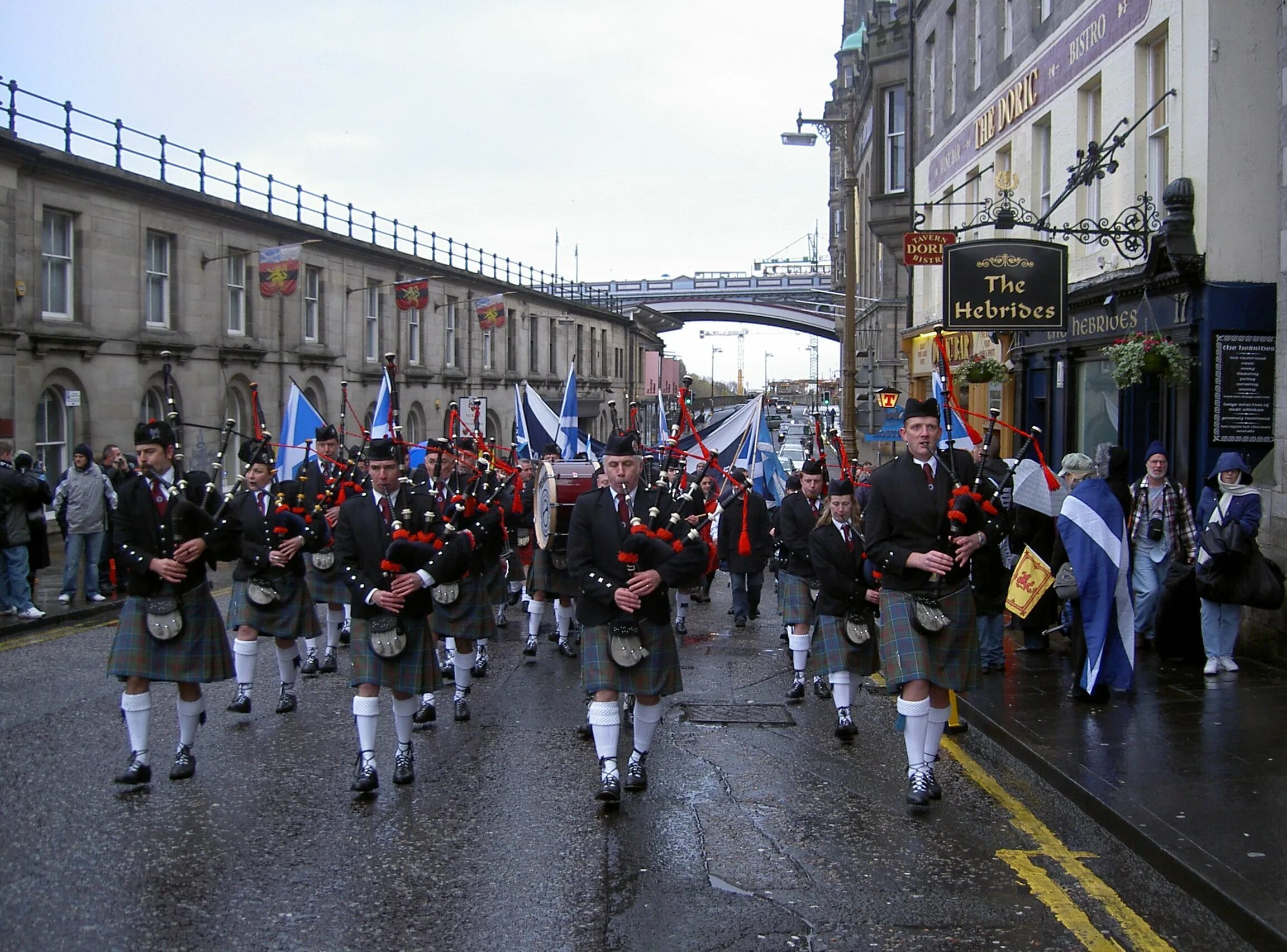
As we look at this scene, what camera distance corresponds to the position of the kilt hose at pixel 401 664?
679 cm

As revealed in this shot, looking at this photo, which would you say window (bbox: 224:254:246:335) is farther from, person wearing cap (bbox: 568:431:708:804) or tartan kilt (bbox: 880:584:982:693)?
tartan kilt (bbox: 880:584:982:693)

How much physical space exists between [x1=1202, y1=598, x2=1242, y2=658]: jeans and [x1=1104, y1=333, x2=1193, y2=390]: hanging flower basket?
305 centimetres

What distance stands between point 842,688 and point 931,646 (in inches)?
59.9

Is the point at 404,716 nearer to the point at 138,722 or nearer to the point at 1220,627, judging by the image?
the point at 138,722

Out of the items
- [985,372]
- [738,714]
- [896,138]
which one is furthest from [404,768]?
[896,138]

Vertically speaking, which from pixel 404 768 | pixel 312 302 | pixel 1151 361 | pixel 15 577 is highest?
pixel 312 302

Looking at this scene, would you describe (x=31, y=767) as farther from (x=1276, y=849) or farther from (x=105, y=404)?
(x=105, y=404)

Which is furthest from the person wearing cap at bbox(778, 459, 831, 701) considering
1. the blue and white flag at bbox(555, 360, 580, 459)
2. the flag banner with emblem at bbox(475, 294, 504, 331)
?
the flag banner with emblem at bbox(475, 294, 504, 331)

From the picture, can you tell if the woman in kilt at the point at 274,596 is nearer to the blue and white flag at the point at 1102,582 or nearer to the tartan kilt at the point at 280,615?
the tartan kilt at the point at 280,615

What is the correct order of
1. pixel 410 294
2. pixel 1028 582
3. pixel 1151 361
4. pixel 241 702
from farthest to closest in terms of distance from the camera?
pixel 410 294 < pixel 1151 361 < pixel 1028 582 < pixel 241 702

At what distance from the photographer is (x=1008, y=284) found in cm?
1430

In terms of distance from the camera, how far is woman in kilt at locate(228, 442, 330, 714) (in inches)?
340

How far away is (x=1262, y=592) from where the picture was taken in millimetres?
9477

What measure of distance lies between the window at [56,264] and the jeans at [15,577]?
9315mm
